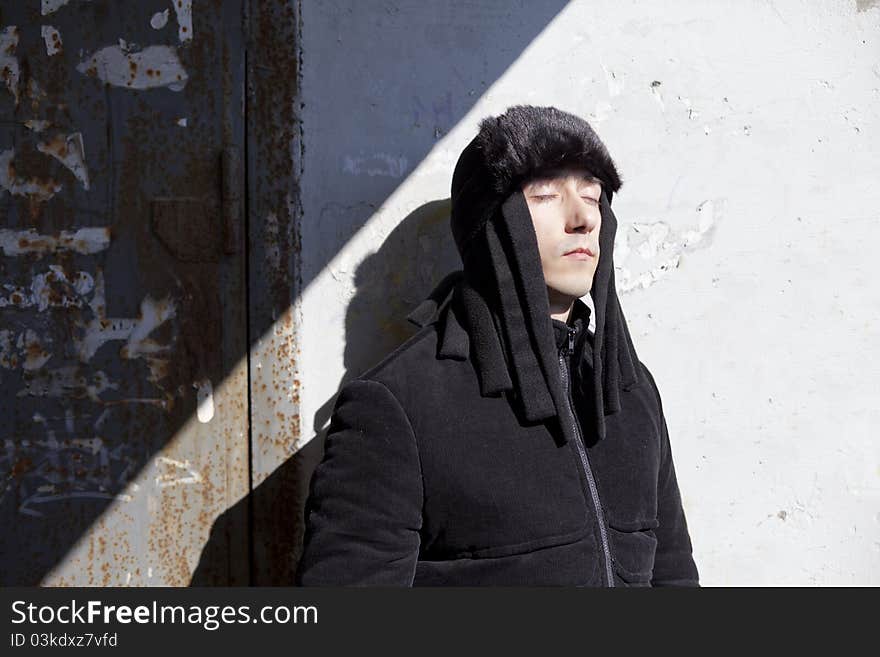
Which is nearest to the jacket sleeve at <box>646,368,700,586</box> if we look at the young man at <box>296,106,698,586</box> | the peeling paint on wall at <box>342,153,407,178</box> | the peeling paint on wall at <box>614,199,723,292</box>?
the young man at <box>296,106,698,586</box>

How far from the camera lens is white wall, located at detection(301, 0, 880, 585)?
2.18 meters

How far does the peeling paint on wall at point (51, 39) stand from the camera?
2047 mm

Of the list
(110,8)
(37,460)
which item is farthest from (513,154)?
(37,460)

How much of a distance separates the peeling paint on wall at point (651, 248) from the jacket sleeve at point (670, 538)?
0.45 m

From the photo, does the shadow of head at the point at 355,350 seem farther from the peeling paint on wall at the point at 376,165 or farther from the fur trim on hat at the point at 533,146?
the fur trim on hat at the point at 533,146

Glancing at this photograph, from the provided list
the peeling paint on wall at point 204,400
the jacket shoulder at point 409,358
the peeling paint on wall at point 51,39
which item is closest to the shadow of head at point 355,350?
the peeling paint on wall at point 204,400

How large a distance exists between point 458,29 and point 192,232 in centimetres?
88

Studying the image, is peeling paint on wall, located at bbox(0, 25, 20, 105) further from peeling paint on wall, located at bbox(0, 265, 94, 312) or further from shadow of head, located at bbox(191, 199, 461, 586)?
shadow of head, located at bbox(191, 199, 461, 586)

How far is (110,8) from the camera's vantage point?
2.05 metres

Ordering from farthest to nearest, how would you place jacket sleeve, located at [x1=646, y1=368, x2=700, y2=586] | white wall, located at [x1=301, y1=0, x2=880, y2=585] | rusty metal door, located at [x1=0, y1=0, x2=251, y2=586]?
white wall, located at [x1=301, y1=0, x2=880, y2=585] → rusty metal door, located at [x1=0, y1=0, x2=251, y2=586] → jacket sleeve, located at [x1=646, y1=368, x2=700, y2=586]

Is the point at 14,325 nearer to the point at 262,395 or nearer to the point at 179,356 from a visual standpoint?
the point at 179,356

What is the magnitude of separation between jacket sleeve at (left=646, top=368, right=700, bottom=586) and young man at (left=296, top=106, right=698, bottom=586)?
0.09 metres

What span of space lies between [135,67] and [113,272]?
520mm

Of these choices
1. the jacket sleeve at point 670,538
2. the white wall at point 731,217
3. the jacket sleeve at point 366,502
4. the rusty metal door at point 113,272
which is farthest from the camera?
the white wall at point 731,217
